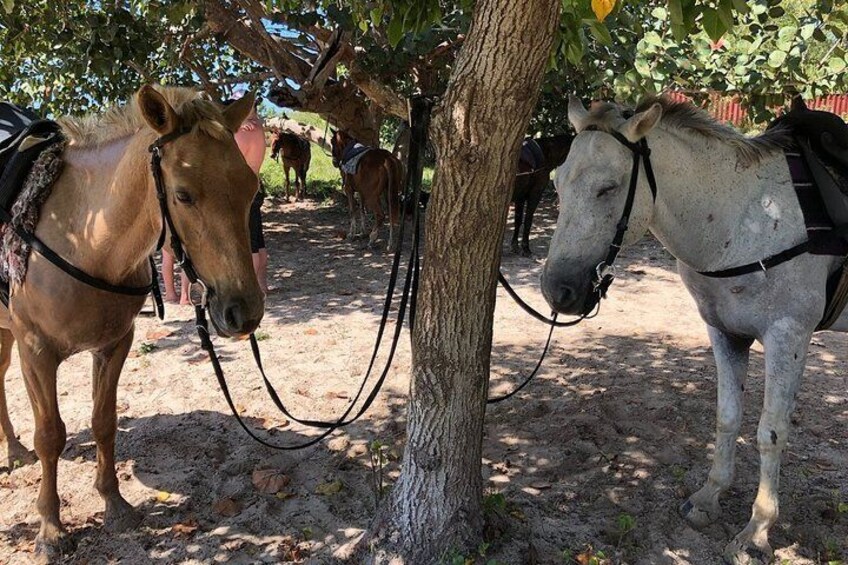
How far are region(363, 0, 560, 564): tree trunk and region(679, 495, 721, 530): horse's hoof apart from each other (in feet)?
3.51

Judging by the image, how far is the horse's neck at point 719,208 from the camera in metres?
2.71

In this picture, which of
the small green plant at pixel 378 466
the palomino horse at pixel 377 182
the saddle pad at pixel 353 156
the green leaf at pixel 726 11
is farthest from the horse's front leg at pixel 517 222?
the green leaf at pixel 726 11

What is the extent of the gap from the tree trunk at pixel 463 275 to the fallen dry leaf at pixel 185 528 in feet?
3.01

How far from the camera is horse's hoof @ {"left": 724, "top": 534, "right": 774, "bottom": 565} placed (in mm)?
2693

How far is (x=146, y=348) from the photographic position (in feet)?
17.5

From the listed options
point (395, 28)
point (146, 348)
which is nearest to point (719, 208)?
point (395, 28)

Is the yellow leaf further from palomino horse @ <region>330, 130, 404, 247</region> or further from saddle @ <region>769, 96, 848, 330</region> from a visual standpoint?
palomino horse @ <region>330, 130, 404, 247</region>

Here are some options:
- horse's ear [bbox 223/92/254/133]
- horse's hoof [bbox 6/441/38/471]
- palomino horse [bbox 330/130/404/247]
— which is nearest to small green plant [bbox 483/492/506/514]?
horse's ear [bbox 223/92/254/133]

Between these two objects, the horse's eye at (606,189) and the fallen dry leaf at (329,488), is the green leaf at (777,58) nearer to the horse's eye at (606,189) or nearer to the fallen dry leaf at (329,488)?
the horse's eye at (606,189)

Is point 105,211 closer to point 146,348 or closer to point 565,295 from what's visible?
point 565,295

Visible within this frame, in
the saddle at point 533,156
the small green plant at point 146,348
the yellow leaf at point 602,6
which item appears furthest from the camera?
the saddle at point 533,156

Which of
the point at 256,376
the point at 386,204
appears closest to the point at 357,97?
the point at 386,204

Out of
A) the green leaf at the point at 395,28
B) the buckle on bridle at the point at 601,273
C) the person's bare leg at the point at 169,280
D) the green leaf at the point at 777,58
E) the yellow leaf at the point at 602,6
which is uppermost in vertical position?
the green leaf at the point at 777,58

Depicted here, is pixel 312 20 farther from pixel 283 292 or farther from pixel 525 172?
pixel 525 172
